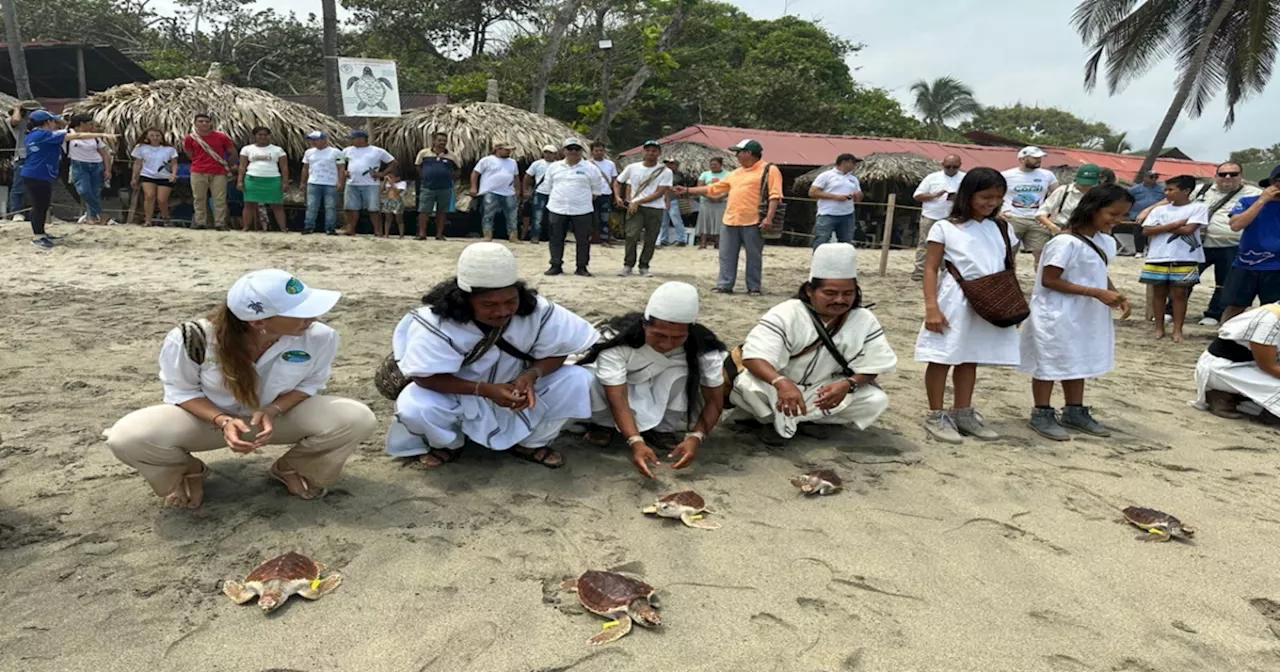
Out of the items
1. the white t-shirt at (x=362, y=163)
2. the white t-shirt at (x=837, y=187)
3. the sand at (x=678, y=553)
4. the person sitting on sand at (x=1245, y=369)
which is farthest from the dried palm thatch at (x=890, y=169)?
the sand at (x=678, y=553)

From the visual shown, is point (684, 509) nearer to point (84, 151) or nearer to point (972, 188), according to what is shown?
point (972, 188)

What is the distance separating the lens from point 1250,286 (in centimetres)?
588

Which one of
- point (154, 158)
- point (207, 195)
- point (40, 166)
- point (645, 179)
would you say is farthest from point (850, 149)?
point (40, 166)

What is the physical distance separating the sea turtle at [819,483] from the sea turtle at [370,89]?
984 centimetres

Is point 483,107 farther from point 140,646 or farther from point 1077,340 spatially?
point 140,646

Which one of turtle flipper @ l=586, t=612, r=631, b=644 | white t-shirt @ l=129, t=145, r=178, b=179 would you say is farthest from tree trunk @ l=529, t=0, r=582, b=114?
turtle flipper @ l=586, t=612, r=631, b=644

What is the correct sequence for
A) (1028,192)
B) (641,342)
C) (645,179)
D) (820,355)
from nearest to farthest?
1. (641,342)
2. (820,355)
3. (1028,192)
4. (645,179)

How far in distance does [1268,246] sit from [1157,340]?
1.14m

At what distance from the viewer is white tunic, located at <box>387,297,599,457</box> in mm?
2930

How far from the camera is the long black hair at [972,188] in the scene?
349 cm

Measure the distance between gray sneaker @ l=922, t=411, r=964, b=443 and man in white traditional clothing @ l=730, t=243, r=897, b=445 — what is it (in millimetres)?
391

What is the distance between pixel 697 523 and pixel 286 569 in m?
1.34

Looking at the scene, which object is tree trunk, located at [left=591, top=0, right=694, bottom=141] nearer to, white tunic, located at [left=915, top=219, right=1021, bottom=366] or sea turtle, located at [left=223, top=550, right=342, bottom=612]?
white tunic, located at [left=915, top=219, right=1021, bottom=366]

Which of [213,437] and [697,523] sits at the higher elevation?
[213,437]
